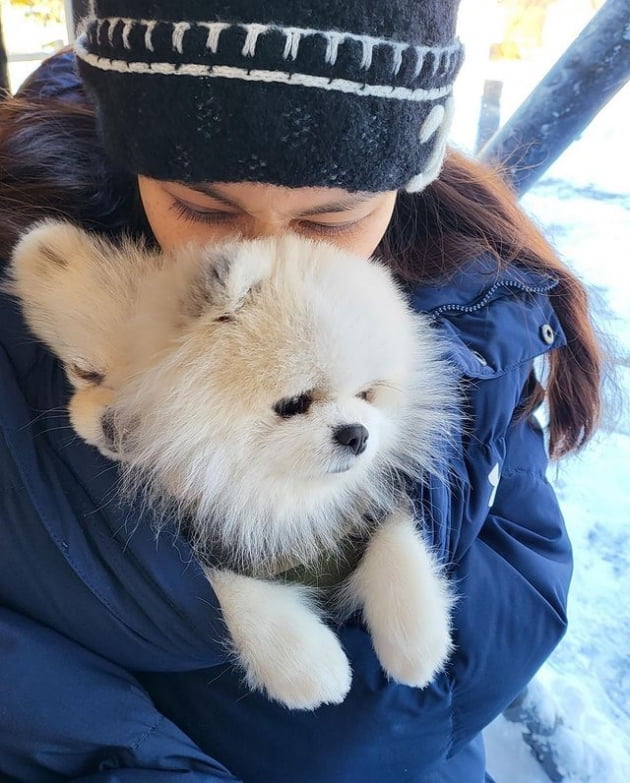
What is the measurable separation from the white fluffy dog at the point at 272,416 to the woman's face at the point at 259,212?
6cm

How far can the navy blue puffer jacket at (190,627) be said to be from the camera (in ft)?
2.64

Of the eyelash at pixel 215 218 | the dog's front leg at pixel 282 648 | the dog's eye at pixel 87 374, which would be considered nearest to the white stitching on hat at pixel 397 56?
the eyelash at pixel 215 218

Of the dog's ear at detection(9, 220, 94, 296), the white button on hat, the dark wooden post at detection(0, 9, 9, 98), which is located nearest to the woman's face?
the dog's ear at detection(9, 220, 94, 296)

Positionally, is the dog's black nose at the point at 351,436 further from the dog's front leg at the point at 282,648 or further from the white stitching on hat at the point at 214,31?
the white stitching on hat at the point at 214,31

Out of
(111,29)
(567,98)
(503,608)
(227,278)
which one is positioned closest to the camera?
(227,278)

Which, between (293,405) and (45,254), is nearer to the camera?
(293,405)

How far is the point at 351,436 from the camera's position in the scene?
696 millimetres

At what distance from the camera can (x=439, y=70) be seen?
0.80 metres

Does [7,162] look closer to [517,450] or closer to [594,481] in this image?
[517,450]

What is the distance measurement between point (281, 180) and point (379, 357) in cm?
22

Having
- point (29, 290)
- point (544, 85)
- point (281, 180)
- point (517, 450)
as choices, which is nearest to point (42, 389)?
point (29, 290)

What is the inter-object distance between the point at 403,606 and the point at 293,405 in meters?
0.31

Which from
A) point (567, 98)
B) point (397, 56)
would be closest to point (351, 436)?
point (397, 56)

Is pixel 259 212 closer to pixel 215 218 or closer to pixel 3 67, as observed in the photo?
pixel 215 218
